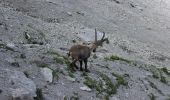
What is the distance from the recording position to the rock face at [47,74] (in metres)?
14.2

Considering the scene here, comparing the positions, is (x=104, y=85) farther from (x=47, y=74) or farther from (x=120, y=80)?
(x=47, y=74)

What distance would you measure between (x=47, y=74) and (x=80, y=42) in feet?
31.0

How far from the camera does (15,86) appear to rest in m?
12.7

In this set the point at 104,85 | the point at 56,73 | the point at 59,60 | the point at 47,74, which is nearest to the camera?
the point at 47,74

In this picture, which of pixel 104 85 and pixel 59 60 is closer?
pixel 104 85

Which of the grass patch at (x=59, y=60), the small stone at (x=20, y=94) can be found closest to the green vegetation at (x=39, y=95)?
the small stone at (x=20, y=94)

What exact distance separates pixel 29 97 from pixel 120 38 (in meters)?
16.8

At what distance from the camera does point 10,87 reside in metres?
12.6

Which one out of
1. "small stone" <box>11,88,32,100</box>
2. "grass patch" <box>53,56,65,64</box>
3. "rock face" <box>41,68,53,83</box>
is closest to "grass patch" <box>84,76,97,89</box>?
"grass patch" <box>53,56,65,64</box>

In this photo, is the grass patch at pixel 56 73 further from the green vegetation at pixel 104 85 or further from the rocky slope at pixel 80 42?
the green vegetation at pixel 104 85

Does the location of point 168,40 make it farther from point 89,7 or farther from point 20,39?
point 20,39

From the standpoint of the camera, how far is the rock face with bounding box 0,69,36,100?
12.0 metres

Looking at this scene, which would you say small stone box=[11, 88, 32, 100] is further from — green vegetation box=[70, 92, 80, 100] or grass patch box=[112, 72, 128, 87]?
grass patch box=[112, 72, 128, 87]

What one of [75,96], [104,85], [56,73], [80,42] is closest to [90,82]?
[104,85]
